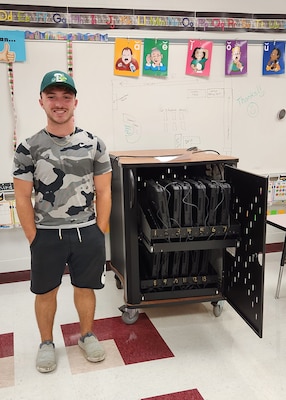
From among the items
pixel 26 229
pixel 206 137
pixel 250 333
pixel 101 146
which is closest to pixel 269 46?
pixel 206 137

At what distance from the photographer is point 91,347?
2.02 meters

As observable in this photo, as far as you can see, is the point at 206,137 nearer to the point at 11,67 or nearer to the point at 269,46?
the point at 269,46

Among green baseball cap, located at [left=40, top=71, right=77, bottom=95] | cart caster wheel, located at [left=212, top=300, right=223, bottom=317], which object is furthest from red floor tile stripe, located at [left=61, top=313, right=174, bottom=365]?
green baseball cap, located at [left=40, top=71, right=77, bottom=95]

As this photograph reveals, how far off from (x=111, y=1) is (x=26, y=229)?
1.83 metres

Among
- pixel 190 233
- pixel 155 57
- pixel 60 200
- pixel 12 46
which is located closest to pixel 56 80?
pixel 60 200

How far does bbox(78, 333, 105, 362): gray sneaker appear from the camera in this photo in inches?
77.9

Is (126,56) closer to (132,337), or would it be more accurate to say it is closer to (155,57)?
(155,57)

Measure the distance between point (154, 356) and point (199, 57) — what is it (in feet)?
7.02

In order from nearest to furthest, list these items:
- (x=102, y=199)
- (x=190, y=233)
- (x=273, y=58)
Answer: (x=102, y=199), (x=190, y=233), (x=273, y=58)

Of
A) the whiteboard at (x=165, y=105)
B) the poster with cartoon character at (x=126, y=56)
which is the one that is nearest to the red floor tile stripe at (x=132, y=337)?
the whiteboard at (x=165, y=105)

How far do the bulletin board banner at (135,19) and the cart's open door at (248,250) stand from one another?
4.51 ft

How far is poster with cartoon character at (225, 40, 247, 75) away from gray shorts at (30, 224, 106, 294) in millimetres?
1831

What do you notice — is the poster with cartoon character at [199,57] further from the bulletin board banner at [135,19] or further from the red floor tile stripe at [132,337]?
the red floor tile stripe at [132,337]

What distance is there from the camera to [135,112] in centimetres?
298
